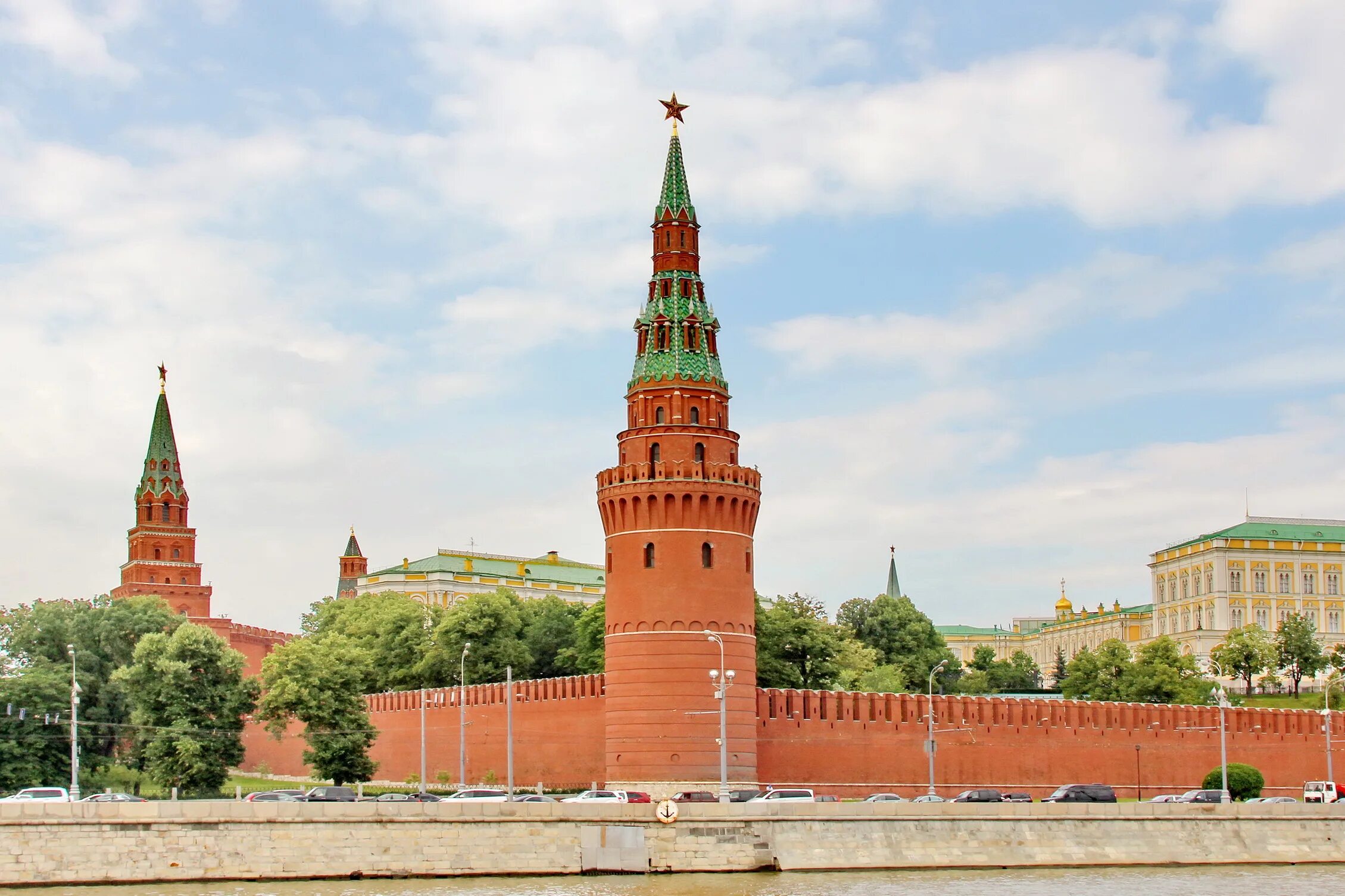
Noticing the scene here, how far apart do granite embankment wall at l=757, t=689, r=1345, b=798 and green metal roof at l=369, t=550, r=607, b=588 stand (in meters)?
64.7

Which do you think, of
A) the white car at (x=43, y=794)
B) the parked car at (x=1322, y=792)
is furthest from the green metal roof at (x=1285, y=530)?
the white car at (x=43, y=794)

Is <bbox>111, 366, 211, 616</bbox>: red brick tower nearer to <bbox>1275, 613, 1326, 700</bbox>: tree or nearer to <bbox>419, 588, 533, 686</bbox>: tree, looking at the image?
<bbox>419, 588, 533, 686</bbox>: tree

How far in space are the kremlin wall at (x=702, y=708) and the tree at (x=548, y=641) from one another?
9.48 m

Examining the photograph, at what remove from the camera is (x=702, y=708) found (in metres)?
59.3

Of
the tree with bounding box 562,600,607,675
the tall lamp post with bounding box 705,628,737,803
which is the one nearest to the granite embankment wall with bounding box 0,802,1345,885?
the tall lamp post with bounding box 705,628,737,803

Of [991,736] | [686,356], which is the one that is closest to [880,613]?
[991,736]

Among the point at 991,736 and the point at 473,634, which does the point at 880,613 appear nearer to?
the point at 473,634

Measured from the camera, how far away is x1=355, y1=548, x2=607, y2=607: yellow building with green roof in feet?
431

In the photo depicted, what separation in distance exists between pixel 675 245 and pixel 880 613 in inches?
1675

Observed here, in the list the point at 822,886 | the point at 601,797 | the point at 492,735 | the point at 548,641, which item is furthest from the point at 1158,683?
the point at 822,886

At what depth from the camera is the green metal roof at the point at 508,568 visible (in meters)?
134

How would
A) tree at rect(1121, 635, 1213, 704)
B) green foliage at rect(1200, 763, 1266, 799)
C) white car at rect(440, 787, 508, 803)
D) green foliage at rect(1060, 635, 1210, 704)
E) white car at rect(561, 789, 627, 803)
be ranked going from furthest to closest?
green foliage at rect(1060, 635, 1210, 704)
tree at rect(1121, 635, 1213, 704)
green foliage at rect(1200, 763, 1266, 799)
white car at rect(440, 787, 508, 803)
white car at rect(561, 789, 627, 803)

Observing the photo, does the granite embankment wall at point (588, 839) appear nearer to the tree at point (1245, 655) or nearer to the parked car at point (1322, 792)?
the parked car at point (1322, 792)

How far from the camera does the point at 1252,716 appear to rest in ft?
240
